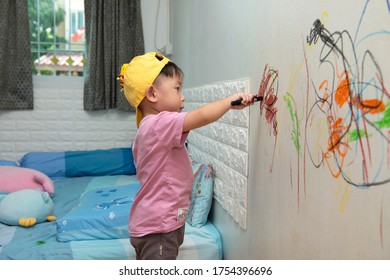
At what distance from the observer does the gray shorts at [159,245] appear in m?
1.36

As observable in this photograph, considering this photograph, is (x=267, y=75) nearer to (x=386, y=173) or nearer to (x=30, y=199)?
(x=386, y=173)

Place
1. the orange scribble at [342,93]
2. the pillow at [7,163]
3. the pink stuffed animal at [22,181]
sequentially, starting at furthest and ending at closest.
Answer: the pillow at [7,163]
the pink stuffed animal at [22,181]
the orange scribble at [342,93]

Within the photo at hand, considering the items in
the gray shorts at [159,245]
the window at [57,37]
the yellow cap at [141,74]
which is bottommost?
the gray shorts at [159,245]

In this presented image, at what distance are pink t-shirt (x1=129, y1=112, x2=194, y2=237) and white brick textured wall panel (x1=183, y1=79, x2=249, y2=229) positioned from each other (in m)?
0.32

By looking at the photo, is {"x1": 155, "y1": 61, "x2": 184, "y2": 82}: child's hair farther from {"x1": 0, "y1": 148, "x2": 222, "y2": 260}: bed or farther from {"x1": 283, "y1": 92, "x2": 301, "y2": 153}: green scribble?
{"x1": 0, "y1": 148, "x2": 222, "y2": 260}: bed

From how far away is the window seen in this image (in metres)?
3.47

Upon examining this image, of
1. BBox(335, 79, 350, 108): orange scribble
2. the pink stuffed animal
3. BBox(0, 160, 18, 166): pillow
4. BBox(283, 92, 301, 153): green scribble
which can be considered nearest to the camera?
BBox(335, 79, 350, 108): orange scribble

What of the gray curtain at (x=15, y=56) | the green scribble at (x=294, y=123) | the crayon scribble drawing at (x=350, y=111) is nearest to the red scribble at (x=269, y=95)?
the green scribble at (x=294, y=123)

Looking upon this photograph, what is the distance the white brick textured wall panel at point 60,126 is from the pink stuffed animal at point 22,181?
0.81 meters

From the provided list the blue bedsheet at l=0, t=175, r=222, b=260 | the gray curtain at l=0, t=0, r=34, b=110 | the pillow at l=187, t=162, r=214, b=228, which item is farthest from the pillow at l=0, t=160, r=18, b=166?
the pillow at l=187, t=162, r=214, b=228

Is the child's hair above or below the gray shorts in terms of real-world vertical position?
above

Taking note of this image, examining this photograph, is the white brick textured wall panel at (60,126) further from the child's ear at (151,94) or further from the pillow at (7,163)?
the child's ear at (151,94)

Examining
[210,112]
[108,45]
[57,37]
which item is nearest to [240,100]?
[210,112]

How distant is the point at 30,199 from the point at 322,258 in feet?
5.65
